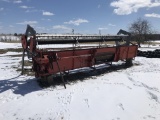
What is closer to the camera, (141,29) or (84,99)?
(84,99)

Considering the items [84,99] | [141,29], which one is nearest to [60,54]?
[84,99]

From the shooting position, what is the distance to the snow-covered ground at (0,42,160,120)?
7.07 meters

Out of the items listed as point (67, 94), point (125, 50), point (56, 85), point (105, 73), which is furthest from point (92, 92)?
point (125, 50)

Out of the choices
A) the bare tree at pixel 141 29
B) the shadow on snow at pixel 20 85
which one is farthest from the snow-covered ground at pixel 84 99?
the bare tree at pixel 141 29

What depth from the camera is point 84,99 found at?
8414mm

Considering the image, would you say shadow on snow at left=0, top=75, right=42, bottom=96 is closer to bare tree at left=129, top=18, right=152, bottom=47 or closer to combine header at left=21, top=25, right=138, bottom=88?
combine header at left=21, top=25, right=138, bottom=88

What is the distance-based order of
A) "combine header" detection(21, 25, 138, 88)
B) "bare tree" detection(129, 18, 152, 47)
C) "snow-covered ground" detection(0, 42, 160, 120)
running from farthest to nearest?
1. "bare tree" detection(129, 18, 152, 47)
2. "combine header" detection(21, 25, 138, 88)
3. "snow-covered ground" detection(0, 42, 160, 120)

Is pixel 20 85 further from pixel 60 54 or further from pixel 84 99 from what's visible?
pixel 84 99

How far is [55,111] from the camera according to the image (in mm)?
7297

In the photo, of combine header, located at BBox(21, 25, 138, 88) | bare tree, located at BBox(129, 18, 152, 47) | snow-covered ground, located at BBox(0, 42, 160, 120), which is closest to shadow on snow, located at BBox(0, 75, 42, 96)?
snow-covered ground, located at BBox(0, 42, 160, 120)

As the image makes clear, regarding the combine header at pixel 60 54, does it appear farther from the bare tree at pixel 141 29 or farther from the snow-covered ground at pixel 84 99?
the bare tree at pixel 141 29

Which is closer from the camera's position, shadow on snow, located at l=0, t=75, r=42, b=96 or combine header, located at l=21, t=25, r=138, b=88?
shadow on snow, located at l=0, t=75, r=42, b=96

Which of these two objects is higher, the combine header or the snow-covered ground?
the combine header

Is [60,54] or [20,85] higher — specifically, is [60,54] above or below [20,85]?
above
